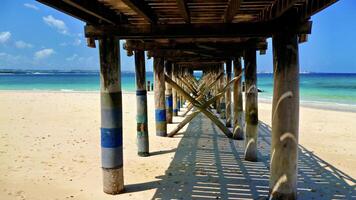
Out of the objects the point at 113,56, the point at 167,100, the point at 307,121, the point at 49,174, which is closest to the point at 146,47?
the point at 113,56

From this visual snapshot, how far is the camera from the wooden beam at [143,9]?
3.94m

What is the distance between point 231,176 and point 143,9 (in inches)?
149

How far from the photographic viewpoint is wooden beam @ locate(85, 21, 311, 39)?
4758mm

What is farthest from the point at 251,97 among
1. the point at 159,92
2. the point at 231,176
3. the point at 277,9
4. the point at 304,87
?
the point at 304,87

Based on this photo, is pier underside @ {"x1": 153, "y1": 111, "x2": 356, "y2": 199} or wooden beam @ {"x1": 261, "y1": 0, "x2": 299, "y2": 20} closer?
wooden beam @ {"x1": 261, "y1": 0, "x2": 299, "y2": 20}

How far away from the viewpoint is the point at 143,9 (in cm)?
444

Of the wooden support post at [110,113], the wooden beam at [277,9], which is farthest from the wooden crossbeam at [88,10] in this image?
the wooden beam at [277,9]

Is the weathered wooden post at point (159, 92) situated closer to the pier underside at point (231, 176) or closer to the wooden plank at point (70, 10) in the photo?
the pier underside at point (231, 176)

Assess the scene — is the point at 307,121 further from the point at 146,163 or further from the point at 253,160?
the point at 146,163

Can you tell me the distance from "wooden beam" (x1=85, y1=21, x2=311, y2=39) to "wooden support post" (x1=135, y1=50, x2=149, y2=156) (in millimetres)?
2476

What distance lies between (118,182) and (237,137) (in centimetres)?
543

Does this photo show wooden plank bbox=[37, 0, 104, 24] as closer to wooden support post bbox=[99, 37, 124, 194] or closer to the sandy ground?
wooden support post bbox=[99, 37, 124, 194]

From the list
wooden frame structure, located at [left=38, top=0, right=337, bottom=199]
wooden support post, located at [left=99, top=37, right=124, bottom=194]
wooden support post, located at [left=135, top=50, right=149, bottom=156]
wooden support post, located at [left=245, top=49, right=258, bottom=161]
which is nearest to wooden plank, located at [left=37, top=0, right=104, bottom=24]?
wooden frame structure, located at [left=38, top=0, right=337, bottom=199]

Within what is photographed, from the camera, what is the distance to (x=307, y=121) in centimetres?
1575
